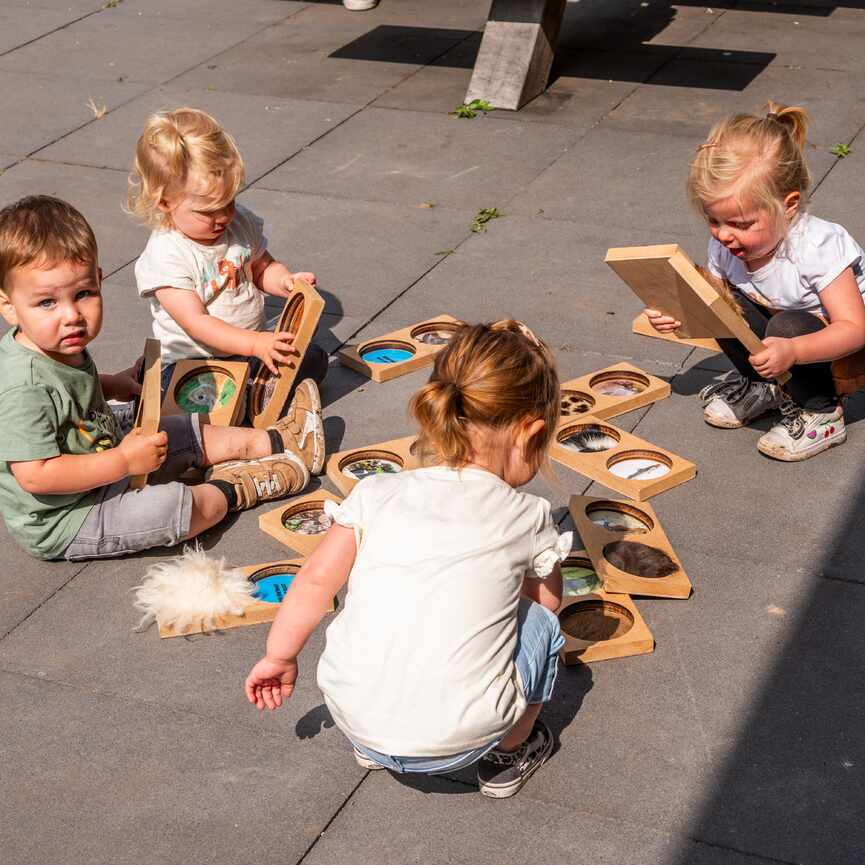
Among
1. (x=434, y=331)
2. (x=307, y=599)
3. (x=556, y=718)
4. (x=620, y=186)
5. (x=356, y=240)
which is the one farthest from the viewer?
(x=620, y=186)

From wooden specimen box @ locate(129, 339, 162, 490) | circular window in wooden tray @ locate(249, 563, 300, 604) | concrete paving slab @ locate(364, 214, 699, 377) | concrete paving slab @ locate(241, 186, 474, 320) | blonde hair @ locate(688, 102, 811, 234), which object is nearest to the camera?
circular window in wooden tray @ locate(249, 563, 300, 604)

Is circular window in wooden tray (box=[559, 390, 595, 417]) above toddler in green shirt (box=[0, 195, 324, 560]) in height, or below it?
below

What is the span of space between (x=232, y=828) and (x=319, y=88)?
5742mm

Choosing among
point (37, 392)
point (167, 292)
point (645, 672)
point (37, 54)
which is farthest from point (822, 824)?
point (37, 54)

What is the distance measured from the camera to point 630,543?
3582mm

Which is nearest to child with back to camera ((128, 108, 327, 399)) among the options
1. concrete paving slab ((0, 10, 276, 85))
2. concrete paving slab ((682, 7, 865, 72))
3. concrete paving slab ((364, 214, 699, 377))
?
concrete paving slab ((364, 214, 699, 377))

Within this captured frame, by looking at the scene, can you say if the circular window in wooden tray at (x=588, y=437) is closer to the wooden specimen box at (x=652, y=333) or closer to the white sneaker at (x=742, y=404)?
the white sneaker at (x=742, y=404)

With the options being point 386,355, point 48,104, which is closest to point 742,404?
point 386,355

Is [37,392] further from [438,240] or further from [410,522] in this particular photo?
[438,240]

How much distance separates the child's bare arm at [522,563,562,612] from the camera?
111 inches

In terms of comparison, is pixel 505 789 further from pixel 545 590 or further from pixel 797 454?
pixel 797 454

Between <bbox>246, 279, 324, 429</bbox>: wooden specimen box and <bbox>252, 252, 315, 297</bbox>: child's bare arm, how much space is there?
0.73 ft

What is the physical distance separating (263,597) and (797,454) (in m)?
1.77

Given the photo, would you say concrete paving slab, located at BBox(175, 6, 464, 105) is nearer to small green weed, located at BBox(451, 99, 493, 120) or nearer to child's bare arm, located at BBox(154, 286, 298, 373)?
small green weed, located at BBox(451, 99, 493, 120)
